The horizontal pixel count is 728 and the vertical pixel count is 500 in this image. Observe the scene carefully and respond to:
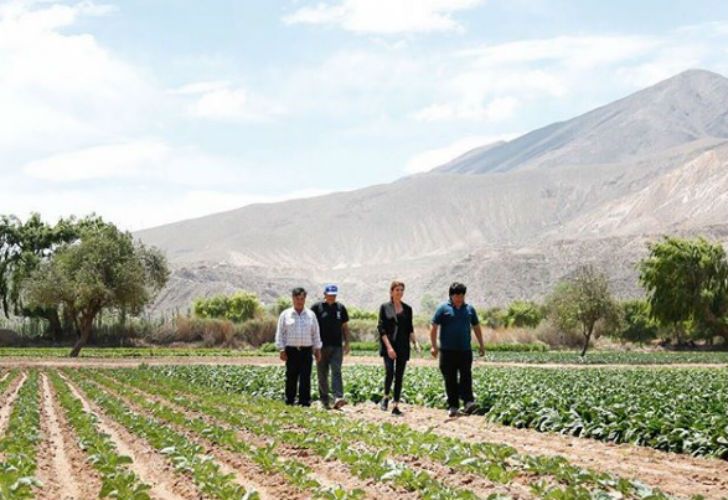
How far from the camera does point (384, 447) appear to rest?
11.9 meters

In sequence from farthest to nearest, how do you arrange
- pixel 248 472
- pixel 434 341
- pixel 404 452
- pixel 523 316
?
pixel 523 316, pixel 434 341, pixel 404 452, pixel 248 472

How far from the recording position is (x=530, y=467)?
32.4 ft

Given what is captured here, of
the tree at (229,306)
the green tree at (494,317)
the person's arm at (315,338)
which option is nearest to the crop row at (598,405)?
the person's arm at (315,338)

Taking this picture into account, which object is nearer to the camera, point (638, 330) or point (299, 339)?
point (299, 339)

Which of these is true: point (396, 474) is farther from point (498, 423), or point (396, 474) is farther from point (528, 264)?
point (528, 264)

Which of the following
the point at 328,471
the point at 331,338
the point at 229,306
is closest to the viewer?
the point at 328,471

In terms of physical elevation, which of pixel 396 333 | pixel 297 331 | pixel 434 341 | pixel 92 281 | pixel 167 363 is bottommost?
Answer: pixel 167 363

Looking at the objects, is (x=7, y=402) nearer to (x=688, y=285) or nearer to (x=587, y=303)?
(x=587, y=303)

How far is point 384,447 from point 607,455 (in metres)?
2.90

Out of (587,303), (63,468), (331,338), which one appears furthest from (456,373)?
(587,303)

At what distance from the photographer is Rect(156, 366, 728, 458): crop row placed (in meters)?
12.4

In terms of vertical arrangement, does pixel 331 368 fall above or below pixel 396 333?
below

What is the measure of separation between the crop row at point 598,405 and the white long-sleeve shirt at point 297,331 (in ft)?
9.99

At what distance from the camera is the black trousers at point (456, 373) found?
54.2ft
